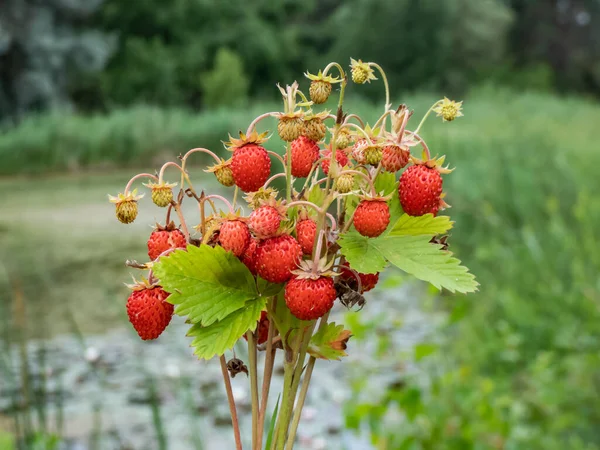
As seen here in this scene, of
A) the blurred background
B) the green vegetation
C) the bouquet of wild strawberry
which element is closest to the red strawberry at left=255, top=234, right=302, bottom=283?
the bouquet of wild strawberry

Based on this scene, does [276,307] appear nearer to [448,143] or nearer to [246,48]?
[448,143]

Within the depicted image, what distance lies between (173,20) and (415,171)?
607 inches

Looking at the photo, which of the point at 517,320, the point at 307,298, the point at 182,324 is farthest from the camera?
the point at 182,324

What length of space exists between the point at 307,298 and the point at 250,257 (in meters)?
0.04

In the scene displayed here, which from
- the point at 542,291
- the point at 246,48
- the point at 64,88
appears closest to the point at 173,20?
the point at 246,48

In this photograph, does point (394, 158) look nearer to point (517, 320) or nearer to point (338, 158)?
point (338, 158)

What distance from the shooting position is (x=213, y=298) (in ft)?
1.15

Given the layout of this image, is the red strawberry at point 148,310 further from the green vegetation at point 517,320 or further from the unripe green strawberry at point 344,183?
the green vegetation at point 517,320

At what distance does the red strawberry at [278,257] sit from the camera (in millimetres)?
340

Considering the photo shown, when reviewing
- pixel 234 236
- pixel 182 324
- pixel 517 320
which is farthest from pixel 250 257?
pixel 182 324

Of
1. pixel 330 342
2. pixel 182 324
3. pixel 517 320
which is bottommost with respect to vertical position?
pixel 182 324

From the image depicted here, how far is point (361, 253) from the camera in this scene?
1.14 feet

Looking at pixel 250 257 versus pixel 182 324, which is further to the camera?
pixel 182 324

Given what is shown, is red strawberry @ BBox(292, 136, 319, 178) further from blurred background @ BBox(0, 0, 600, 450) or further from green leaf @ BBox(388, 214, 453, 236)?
blurred background @ BBox(0, 0, 600, 450)
